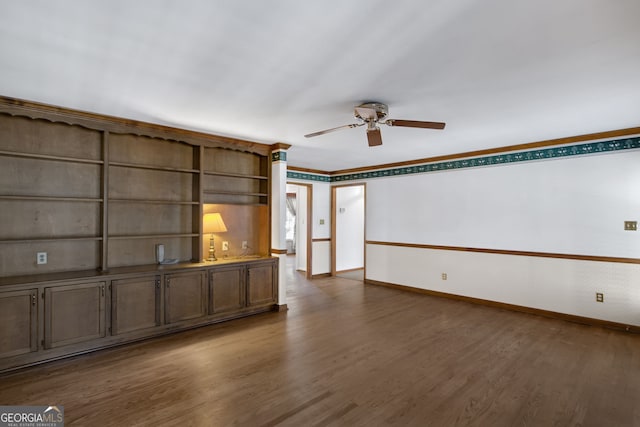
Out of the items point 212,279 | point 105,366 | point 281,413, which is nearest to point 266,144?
point 212,279

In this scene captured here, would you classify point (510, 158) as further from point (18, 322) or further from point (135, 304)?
point (18, 322)

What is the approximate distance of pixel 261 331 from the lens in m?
3.89

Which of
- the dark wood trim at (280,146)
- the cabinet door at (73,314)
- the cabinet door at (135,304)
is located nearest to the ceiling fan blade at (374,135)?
the dark wood trim at (280,146)

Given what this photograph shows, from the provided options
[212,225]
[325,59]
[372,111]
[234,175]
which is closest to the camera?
[325,59]

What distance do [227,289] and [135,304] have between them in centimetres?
105

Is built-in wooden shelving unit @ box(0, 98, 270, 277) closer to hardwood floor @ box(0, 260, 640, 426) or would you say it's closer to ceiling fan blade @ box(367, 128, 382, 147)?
hardwood floor @ box(0, 260, 640, 426)

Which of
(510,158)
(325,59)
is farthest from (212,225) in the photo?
(510,158)

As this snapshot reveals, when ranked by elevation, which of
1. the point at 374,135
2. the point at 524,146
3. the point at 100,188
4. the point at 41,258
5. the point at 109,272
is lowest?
the point at 109,272

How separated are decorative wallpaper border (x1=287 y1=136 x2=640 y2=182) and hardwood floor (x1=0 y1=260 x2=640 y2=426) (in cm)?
219

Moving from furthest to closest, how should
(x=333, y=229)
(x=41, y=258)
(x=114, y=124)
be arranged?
(x=333, y=229), (x=114, y=124), (x=41, y=258)

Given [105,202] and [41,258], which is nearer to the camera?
[41,258]

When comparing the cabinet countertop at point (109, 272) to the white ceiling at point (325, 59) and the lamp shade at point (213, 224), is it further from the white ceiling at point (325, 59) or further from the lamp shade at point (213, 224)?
the white ceiling at point (325, 59)

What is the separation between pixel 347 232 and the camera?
784 cm

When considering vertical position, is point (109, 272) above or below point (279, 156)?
below
